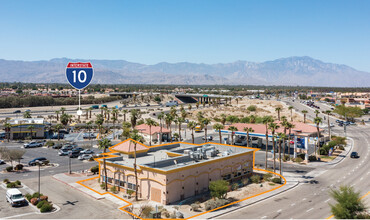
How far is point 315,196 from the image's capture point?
134ft

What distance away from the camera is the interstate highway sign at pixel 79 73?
19.0m

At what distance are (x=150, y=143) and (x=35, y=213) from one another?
44075 millimetres

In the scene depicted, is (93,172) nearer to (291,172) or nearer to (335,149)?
(291,172)

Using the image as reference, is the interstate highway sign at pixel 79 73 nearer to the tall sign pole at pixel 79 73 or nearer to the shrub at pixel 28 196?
the tall sign pole at pixel 79 73

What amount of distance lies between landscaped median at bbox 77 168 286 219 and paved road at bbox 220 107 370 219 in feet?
8.75

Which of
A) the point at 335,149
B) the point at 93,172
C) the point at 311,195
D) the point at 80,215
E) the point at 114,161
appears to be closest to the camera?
the point at 80,215

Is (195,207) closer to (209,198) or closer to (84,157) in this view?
(209,198)

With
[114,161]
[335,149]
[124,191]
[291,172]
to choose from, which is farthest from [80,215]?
[335,149]

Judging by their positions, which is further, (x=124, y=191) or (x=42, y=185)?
(x=42, y=185)

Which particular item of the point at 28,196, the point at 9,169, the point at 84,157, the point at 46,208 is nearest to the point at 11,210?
the point at 28,196

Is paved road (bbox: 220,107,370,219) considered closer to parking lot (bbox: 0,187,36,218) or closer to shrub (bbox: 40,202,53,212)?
shrub (bbox: 40,202,53,212)

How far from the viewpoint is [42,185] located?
45.9m

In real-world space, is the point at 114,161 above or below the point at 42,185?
above

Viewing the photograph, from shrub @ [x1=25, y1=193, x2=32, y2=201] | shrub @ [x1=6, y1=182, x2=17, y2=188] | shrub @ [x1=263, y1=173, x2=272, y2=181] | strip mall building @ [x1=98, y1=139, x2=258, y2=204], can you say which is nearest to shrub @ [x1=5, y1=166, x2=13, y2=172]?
shrub @ [x1=6, y1=182, x2=17, y2=188]
